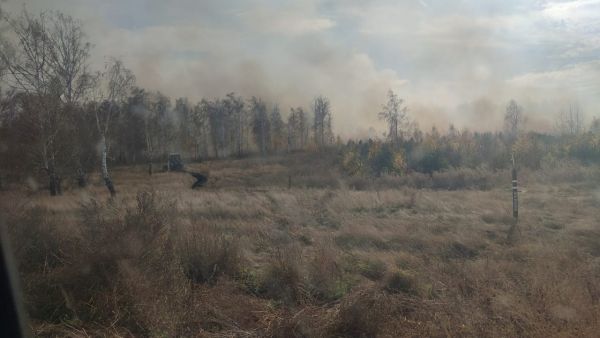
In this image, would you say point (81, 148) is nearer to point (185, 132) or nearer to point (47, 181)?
point (47, 181)

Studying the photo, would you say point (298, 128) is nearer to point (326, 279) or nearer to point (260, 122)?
point (260, 122)

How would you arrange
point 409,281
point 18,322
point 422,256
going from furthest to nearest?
point 422,256
point 409,281
point 18,322

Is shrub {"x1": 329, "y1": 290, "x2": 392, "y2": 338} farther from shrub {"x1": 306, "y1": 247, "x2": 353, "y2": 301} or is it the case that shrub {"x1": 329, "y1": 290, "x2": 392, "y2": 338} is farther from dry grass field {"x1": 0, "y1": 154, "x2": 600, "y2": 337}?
shrub {"x1": 306, "y1": 247, "x2": 353, "y2": 301}

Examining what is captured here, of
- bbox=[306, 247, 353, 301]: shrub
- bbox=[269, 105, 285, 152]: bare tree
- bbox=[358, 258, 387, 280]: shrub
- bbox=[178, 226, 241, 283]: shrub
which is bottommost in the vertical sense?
bbox=[358, 258, 387, 280]: shrub

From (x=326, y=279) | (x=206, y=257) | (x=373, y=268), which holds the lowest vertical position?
(x=373, y=268)

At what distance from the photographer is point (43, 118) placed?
26594 mm

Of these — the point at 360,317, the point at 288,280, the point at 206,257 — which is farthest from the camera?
A: the point at 206,257

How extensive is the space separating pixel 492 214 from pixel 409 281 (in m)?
8.79


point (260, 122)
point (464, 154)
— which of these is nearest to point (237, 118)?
point (260, 122)

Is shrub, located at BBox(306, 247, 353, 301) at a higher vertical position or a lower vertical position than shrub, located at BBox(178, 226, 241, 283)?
lower

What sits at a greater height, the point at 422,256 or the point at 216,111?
the point at 216,111

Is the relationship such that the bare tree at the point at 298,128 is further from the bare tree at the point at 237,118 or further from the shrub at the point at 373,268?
the shrub at the point at 373,268

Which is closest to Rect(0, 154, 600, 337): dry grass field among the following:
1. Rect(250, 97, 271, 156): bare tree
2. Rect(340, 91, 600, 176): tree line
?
Rect(340, 91, 600, 176): tree line

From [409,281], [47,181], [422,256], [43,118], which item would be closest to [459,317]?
[409,281]
